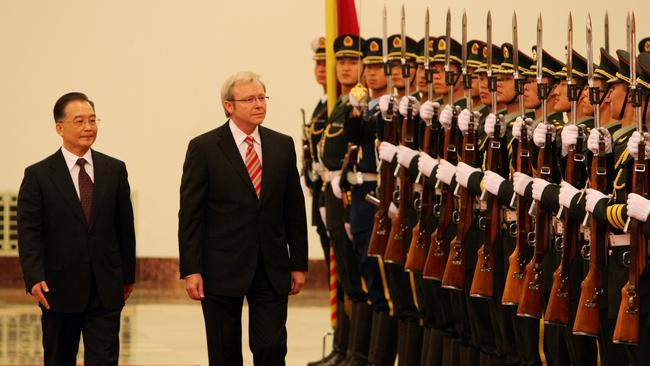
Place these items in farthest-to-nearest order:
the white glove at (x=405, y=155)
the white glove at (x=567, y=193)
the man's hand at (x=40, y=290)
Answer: the white glove at (x=405, y=155)
the man's hand at (x=40, y=290)
the white glove at (x=567, y=193)

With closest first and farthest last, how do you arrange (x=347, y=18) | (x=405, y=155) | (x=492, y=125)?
(x=492, y=125) < (x=405, y=155) < (x=347, y=18)

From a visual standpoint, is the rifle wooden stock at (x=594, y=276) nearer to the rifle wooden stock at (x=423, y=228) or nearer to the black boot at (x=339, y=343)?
the rifle wooden stock at (x=423, y=228)

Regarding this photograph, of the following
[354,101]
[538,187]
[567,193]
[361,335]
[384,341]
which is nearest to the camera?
[567,193]

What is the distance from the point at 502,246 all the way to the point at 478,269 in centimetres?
15

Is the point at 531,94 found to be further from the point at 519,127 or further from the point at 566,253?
the point at 566,253

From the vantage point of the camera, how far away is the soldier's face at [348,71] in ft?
27.8

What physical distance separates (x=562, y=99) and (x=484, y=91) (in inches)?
24.3

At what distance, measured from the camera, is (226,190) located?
5770 mm

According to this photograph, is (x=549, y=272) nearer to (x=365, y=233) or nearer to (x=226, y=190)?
(x=226, y=190)

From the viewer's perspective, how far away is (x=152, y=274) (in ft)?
42.3

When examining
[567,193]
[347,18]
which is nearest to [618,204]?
[567,193]

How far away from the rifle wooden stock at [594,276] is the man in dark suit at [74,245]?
73.5 inches

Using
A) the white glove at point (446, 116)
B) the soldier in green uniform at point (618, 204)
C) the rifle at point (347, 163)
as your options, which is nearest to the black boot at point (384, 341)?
the rifle at point (347, 163)

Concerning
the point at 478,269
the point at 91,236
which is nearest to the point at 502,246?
the point at 478,269
